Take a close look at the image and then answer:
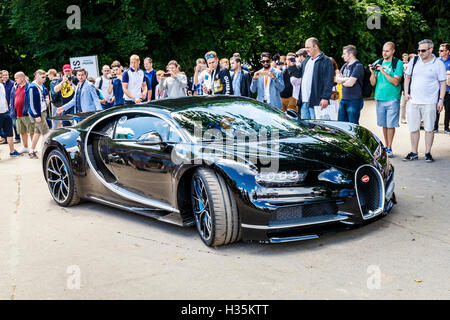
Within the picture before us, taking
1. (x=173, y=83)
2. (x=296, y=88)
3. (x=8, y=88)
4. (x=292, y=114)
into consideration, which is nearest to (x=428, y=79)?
(x=292, y=114)

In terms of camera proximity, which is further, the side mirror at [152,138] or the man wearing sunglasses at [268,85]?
the man wearing sunglasses at [268,85]

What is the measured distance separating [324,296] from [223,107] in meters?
2.68

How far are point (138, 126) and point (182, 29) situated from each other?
61.5 ft

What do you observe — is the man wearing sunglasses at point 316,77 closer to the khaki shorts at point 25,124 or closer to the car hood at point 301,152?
the car hood at point 301,152

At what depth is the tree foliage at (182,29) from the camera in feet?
72.8

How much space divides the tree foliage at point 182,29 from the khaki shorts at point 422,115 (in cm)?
1539

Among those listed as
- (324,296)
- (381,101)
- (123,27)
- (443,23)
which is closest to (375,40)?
(443,23)

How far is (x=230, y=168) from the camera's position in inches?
187

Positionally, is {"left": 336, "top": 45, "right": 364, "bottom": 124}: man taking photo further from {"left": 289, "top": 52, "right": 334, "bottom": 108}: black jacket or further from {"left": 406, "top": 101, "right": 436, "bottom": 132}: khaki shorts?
{"left": 406, "top": 101, "right": 436, "bottom": 132}: khaki shorts

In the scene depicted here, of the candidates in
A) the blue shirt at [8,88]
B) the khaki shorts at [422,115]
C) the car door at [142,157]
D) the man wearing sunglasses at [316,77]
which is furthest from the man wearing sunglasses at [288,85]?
the blue shirt at [8,88]

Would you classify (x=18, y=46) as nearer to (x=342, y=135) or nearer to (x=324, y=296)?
(x=342, y=135)

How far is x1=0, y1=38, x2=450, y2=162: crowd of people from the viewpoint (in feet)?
28.5

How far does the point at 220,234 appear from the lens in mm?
4777

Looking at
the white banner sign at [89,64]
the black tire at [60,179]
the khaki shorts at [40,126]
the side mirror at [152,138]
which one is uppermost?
the white banner sign at [89,64]
